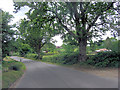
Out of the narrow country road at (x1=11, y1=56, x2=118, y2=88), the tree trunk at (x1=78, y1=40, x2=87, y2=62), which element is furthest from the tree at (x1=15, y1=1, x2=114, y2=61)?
the narrow country road at (x1=11, y1=56, x2=118, y2=88)

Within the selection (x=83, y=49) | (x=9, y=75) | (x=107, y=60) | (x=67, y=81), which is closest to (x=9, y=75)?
(x=9, y=75)

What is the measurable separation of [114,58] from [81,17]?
263 inches

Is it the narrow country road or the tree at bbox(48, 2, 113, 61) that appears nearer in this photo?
the narrow country road

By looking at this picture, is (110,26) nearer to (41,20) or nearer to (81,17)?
(81,17)

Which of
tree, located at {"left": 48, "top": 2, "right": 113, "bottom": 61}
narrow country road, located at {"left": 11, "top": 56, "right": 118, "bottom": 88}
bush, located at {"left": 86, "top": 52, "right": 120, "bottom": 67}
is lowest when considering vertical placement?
narrow country road, located at {"left": 11, "top": 56, "right": 118, "bottom": 88}

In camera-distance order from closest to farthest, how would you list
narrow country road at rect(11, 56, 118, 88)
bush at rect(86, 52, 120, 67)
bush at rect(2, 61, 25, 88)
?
narrow country road at rect(11, 56, 118, 88), bush at rect(2, 61, 25, 88), bush at rect(86, 52, 120, 67)

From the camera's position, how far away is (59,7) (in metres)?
14.8

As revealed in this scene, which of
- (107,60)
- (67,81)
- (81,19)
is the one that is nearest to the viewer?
(67,81)

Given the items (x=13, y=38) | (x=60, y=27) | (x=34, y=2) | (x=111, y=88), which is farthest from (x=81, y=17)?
(x=13, y=38)

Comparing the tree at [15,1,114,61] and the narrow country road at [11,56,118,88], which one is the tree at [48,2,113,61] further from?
the narrow country road at [11,56,118,88]

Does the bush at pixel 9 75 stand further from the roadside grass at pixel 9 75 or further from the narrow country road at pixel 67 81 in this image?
the narrow country road at pixel 67 81

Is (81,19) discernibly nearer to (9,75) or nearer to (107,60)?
(107,60)

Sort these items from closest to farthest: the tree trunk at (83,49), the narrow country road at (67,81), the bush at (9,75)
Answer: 1. the narrow country road at (67,81)
2. the bush at (9,75)
3. the tree trunk at (83,49)

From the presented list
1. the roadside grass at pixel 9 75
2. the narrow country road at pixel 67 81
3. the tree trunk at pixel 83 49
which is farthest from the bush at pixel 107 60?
the roadside grass at pixel 9 75
